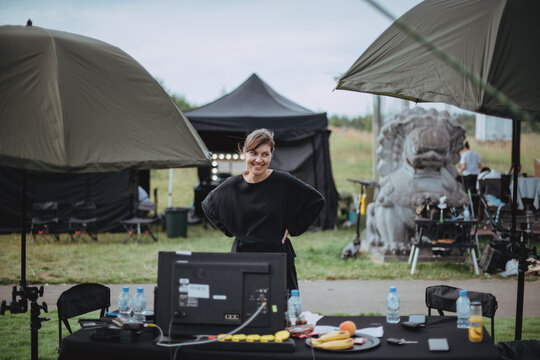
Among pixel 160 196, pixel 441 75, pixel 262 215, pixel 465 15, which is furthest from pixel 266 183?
pixel 160 196

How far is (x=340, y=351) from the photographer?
3.15 metres

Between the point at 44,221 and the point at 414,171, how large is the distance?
27.2 feet

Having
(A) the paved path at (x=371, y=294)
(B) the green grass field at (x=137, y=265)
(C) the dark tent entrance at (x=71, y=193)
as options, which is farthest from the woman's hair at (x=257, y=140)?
(C) the dark tent entrance at (x=71, y=193)

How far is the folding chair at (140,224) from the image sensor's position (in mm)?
13375

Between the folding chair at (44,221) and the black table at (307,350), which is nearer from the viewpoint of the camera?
the black table at (307,350)

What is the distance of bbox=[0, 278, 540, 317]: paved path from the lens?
707cm

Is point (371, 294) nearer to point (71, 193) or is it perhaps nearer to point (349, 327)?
point (349, 327)

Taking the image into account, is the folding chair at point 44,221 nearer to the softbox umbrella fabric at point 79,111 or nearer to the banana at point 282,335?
the softbox umbrella fabric at point 79,111

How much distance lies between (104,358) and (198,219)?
13767mm

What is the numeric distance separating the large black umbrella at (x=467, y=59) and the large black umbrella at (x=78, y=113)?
1203 millimetres

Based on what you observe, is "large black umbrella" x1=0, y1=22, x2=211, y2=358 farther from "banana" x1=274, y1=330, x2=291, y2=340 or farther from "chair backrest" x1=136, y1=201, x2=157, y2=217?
"chair backrest" x1=136, y1=201, x2=157, y2=217

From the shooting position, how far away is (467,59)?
3.34 meters

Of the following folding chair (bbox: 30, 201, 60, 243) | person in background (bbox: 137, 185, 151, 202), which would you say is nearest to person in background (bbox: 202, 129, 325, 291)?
folding chair (bbox: 30, 201, 60, 243)

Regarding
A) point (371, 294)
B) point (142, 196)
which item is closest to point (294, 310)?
point (371, 294)
